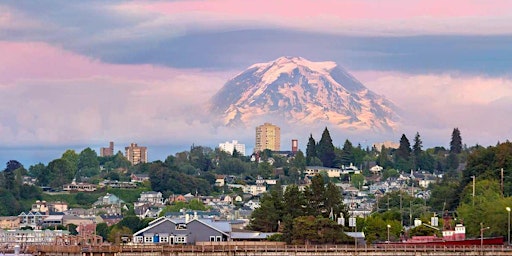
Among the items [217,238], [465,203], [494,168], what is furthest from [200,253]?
[494,168]

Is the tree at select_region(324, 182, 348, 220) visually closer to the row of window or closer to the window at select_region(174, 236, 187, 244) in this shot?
the window at select_region(174, 236, 187, 244)

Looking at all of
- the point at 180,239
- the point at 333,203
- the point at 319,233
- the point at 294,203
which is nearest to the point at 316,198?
the point at 333,203

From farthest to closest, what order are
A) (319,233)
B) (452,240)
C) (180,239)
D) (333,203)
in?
(333,203)
(180,239)
(319,233)
(452,240)

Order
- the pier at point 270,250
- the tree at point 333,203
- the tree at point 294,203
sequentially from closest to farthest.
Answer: the pier at point 270,250 → the tree at point 294,203 → the tree at point 333,203

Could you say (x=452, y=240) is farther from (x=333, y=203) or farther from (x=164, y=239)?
(x=333, y=203)

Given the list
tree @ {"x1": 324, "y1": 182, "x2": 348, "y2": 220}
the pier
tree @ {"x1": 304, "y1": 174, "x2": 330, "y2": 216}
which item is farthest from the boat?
tree @ {"x1": 304, "y1": 174, "x2": 330, "y2": 216}

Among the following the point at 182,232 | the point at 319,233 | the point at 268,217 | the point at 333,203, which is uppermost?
the point at 333,203

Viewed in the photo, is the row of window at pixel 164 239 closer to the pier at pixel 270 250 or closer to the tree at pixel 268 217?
the tree at pixel 268 217

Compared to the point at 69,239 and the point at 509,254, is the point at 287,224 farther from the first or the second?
the point at 509,254

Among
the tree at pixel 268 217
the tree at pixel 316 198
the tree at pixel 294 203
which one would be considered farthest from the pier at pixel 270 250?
the tree at pixel 316 198
